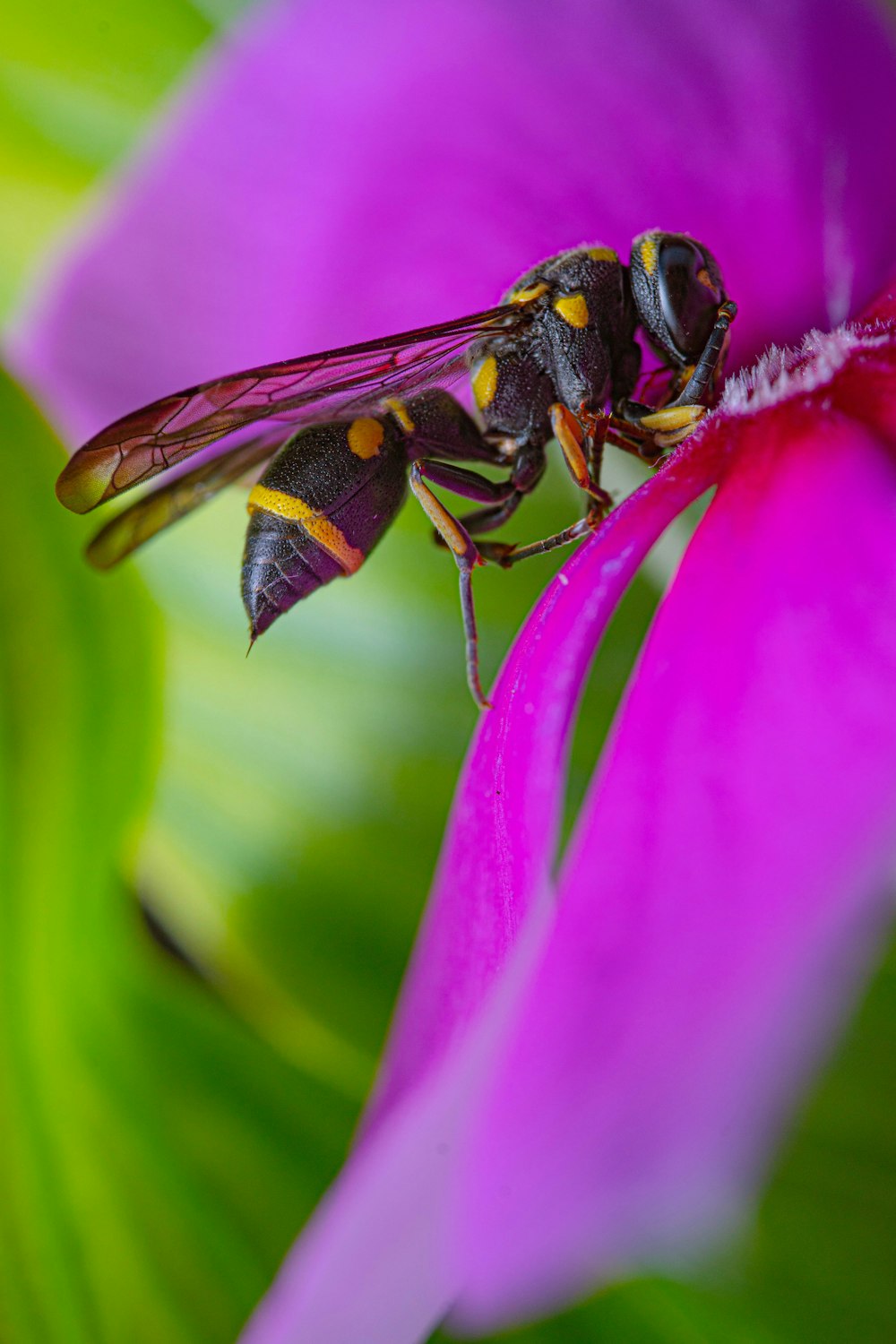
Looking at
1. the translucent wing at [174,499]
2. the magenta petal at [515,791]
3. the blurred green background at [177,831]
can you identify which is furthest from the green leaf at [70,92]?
the magenta petal at [515,791]

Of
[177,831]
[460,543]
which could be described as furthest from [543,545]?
[177,831]

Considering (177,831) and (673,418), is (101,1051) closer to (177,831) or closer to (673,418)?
(177,831)

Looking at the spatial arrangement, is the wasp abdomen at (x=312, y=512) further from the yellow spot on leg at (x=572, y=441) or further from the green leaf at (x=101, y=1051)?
the green leaf at (x=101, y=1051)

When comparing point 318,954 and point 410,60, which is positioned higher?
point 410,60

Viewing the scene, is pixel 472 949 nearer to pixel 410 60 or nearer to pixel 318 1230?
pixel 318 1230

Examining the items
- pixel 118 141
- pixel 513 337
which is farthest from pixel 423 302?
pixel 118 141

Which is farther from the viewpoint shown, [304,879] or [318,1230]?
[304,879]

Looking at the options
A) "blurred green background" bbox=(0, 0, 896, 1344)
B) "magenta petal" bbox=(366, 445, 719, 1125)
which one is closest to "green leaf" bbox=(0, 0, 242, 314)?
"blurred green background" bbox=(0, 0, 896, 1344)

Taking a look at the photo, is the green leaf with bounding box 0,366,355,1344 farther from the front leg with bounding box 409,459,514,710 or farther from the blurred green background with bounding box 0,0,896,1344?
the front leg with bounding box 409,459,514,710
